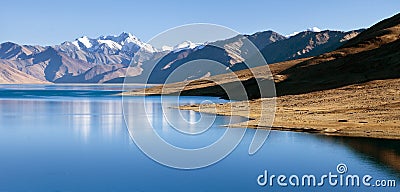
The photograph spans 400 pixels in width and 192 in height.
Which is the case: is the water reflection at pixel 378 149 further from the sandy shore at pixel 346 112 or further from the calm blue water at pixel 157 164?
the sandy shore at pixel 346 112

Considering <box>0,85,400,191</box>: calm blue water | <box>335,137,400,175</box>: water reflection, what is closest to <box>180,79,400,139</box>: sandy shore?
<box>335,137,400,175</box>: water reflection

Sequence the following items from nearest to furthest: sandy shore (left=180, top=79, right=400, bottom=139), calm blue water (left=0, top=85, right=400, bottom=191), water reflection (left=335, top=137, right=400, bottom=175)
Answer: calm blue water (left=0, top=85, right=400, bottom=191)
water reflection (left=335, top=137, right=400, bottom=175)
sandy shore (left=180, top=79, right=400, bottom=139)

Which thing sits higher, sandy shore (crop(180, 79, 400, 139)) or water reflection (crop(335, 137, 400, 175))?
sandy shore (crop(180, 79, 400, 139))

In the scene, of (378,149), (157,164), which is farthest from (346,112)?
(157,164)

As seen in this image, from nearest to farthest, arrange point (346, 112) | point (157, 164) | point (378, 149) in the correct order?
point (157, 164)
point (378, 149)
point (346, 112)

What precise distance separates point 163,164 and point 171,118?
42116mm

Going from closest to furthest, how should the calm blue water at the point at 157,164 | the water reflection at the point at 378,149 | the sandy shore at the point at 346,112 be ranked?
1. the calm blue water at the point at 157,164
2. the water reflection at the point at 378,149
3. the sandy shore at the point at 346,112

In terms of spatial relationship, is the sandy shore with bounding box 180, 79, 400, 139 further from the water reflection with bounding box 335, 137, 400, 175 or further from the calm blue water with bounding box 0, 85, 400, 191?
the calm blue water with bounding box 0, 85, 400, 191

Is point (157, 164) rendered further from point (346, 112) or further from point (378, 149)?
point (346, 112)

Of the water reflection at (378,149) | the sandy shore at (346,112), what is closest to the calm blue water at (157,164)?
the water reflection at (378,149)

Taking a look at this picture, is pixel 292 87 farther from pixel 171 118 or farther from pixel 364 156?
pixel 364 156

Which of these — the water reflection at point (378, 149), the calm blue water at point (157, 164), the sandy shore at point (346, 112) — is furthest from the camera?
the sandy shore at point (346, 112)

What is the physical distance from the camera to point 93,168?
39438mm

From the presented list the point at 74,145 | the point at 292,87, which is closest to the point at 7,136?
the point at 74,145
